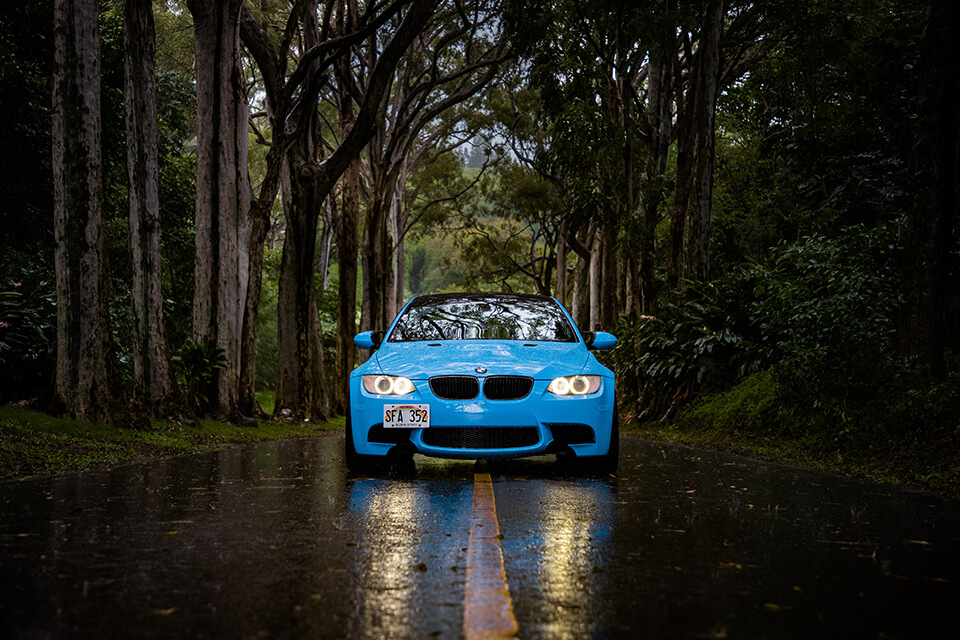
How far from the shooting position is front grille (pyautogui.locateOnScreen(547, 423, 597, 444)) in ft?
24.1

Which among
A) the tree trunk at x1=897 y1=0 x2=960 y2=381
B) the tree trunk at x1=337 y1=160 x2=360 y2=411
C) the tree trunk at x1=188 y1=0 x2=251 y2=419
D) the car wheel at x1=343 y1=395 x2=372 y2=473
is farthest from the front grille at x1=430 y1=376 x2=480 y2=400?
the tree trunk at x1=337 y1=160 x2=360 y2=411

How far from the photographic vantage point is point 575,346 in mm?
8422

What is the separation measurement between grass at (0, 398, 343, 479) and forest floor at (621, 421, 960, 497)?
676cm

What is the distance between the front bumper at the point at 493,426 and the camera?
7262mm

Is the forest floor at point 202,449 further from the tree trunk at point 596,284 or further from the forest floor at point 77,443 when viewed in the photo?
the tree trunk at point 596,284

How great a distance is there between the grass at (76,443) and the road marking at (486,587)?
4.36 metres

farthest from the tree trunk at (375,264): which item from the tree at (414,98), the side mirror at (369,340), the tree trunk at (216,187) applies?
the side mirror at (369,340)

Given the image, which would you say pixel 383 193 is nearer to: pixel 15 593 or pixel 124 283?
pixel 124 283

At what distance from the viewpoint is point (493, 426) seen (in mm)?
7246

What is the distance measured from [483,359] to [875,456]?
4.21 metres

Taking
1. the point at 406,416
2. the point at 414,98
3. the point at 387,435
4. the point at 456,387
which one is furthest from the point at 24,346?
the point at 414,98

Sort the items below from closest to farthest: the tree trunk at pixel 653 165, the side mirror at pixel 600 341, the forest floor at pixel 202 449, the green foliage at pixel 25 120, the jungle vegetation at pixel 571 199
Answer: the forest floor at pixel 202 449 < the side mirror at pixel 600 341 < the jungle vegetation at pixel 571 199 < the green foliage at pixel 25 120 < the tree trunk at pixel 653 165

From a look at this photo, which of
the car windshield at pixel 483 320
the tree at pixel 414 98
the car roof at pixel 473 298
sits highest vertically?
the tree at pixel 414 98

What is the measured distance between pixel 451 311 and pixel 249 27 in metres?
11.2
